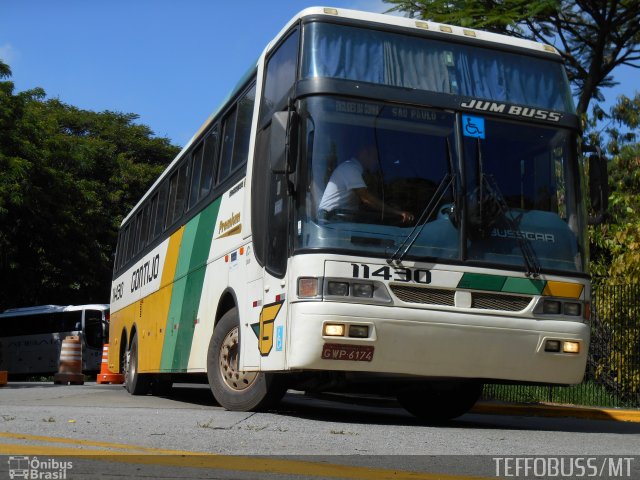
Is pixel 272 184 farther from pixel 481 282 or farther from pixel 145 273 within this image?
pixel 145 273

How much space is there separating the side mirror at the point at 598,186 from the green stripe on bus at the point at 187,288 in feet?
14.2

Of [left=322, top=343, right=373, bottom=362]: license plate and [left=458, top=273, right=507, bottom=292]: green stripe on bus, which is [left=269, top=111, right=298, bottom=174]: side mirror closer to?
[left=322, top=343, right=373, bottom=362]: license plate

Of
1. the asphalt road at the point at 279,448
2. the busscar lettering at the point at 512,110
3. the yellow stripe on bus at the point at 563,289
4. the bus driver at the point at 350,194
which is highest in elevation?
the busscar lettering at the point at 512,110

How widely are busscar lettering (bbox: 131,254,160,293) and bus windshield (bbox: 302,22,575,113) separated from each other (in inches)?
280

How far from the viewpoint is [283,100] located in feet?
30.4

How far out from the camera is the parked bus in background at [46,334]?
121ft

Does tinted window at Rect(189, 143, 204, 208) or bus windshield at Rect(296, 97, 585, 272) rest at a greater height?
tinted window at Rect(189, 143, 204, 208)

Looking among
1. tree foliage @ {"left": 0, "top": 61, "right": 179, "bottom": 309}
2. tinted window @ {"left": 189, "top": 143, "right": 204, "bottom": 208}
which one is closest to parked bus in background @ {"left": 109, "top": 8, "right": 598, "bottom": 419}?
tinted window @ {"left": 189, "top": 143, "right": 204, "bottom": 208}

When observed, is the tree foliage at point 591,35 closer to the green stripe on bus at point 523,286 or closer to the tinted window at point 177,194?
the tinted window at point 177,194

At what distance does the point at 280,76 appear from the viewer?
9.56 meters

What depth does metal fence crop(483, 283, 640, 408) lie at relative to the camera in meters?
15.9

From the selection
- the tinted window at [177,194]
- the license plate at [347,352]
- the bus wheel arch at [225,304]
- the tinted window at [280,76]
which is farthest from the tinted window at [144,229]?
the license plate at [347,352]

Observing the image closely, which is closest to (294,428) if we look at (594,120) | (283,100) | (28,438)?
(28,438)

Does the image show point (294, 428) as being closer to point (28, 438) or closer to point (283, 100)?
point (28, 438)
